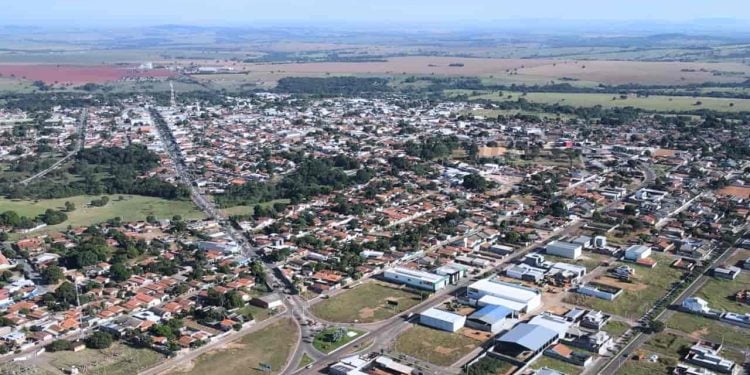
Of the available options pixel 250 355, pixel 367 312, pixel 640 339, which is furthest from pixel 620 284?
pixel 250 355

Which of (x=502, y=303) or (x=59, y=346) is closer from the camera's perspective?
(x=59, y=346)

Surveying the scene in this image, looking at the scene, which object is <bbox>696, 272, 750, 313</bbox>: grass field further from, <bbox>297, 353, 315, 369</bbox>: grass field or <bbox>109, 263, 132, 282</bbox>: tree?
<bbox>109, 263, 132, 282</bbox>: tree

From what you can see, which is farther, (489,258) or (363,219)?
(363,219)

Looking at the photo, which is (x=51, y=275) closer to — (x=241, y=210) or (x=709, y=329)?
(x=241, y=210)

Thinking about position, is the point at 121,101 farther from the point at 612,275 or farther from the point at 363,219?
the point at 612,275

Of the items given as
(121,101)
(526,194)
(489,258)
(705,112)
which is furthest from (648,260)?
(121,101)
